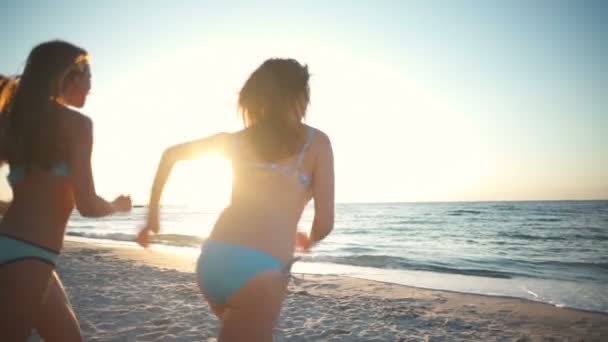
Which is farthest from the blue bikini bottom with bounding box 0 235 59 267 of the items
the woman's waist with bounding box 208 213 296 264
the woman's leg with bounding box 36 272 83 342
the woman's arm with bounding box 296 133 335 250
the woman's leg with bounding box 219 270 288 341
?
the woman's arm with bounding box 296 133 335 250

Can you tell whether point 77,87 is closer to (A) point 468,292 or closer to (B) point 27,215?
(B) point 27,215

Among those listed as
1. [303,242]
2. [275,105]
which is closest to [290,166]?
[275,105]

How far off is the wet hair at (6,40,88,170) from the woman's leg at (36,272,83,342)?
0.62 meters

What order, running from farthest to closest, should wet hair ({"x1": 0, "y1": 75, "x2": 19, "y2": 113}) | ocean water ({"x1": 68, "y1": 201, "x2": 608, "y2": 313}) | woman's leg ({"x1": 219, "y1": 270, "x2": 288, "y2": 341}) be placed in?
ocean water ({"x1": 68, "y1": 201, "x2": 608, "y2": 313}), wet hair ({"x1": 0, "y1": 75, "x2": 19, "y2": 113}), woman's leg ({"x1": 219, "y1": 270, "x2": 288, "y2": 341})

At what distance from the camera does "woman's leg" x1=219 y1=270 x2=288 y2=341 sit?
4.80 feet

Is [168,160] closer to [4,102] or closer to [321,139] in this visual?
[321,139]

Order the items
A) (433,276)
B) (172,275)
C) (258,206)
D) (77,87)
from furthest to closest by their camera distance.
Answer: (433,276) → (172,275) → (77,87) → (258,206)

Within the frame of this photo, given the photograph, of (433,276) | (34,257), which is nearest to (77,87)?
(34,257)

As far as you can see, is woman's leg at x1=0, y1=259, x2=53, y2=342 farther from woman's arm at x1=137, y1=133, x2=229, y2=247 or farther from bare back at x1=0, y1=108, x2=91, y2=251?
woman's arm at x1=137, y1=133, x2=229, y2=247

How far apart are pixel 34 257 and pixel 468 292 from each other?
9.37 meters

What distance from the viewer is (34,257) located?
1677 millimetres

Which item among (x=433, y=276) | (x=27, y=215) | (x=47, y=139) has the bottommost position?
(x=433, y=276)

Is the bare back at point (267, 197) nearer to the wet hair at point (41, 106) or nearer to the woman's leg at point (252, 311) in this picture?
the woman's leg at point (252, 311)

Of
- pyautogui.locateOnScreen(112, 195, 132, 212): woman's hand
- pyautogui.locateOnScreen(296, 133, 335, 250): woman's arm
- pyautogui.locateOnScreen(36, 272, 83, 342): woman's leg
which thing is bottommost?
pyautogui.locateOnScreen(36, 272, 83, 342): woman's leg
